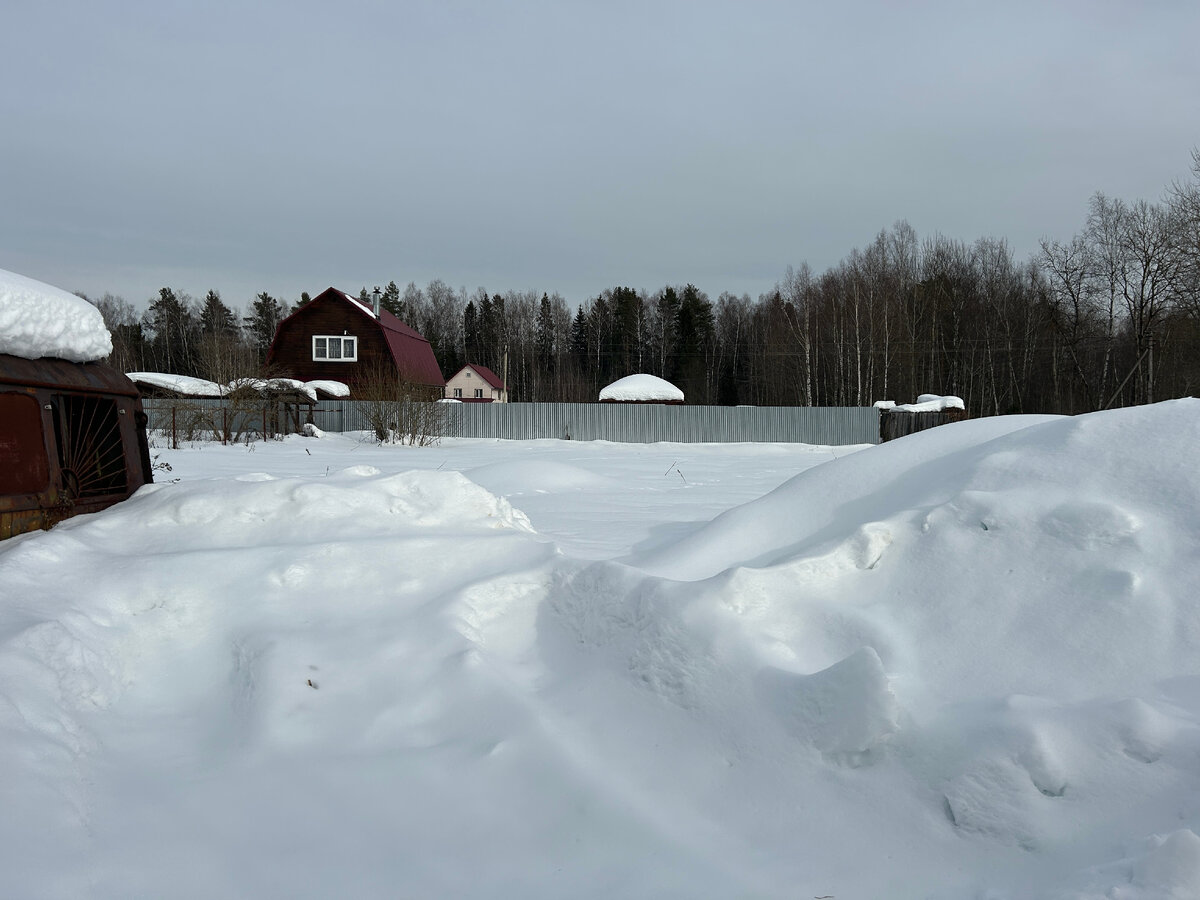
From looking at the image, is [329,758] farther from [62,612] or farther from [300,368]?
[300,368]

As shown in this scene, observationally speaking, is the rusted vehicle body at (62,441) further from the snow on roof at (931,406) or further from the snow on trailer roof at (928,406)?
the snow on roof at (931,406)

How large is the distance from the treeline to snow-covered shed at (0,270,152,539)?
1822 centimetres

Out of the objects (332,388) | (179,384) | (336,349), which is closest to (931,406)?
(332,388)

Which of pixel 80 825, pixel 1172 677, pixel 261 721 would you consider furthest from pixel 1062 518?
pixel 80 825

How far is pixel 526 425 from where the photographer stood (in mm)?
22766

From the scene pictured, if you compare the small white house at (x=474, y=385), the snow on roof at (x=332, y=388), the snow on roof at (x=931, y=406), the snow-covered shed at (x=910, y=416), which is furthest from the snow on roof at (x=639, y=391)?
the small white house at (x=474, y=385)

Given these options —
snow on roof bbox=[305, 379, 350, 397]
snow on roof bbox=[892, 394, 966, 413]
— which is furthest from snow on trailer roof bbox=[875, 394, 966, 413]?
snow on roof bbox=[305, 379, 350, 397]

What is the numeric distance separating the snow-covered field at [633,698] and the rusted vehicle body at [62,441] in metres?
0.27

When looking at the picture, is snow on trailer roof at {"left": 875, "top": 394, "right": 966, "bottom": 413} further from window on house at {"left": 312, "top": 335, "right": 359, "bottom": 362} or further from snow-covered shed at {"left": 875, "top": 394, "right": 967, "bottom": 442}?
window on house at {"left": 312, "top": 335, "right": 359, "bottom": 362}

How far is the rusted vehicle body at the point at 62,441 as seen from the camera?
128 inches

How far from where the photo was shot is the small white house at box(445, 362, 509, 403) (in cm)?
4538

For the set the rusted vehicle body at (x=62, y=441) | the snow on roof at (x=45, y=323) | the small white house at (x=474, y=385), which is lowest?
the rusted vehicle body at (x=62, y=441)

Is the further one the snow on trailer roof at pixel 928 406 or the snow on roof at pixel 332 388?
the snow on roof at pixel 332 388

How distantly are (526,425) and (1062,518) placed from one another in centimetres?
2048
